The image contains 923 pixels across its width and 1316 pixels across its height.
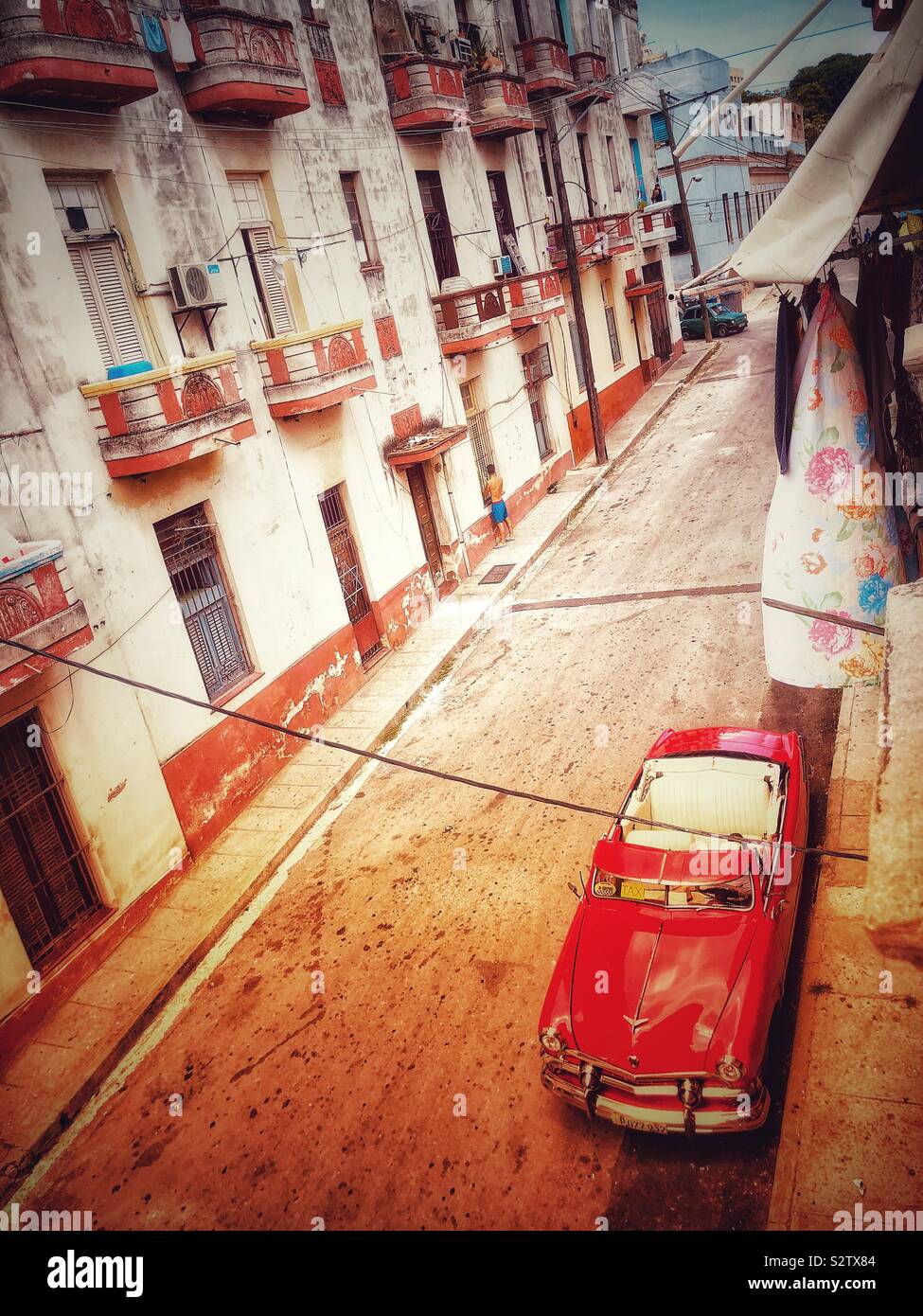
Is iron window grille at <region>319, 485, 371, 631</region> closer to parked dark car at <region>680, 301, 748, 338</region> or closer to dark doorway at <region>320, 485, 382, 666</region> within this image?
dark doorway at <region>320, 485, 382, 666</region>

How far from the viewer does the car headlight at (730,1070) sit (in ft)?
15.3

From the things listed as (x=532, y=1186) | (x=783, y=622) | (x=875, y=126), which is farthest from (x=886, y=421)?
(x=532, y=1186)

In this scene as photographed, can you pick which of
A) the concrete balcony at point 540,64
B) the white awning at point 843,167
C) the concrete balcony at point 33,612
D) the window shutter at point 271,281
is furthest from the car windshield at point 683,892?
the concrete balcony at point 540,64

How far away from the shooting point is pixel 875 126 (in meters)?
2.88

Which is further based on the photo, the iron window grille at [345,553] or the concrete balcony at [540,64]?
the concrete balcony at [540,64]

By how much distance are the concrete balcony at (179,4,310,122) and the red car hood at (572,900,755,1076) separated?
10111 mm

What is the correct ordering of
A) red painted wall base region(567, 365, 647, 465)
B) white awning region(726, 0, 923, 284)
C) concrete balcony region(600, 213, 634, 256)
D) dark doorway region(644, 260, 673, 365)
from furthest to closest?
dark doorway region(644, 260, 673, 365) → concrete balcony region(600, 213, 634, 256) → red painted wall base region(567, 365, 647, 465) → white awning region(726, 0, 923, 284)

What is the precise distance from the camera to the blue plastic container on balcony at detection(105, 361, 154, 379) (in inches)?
339

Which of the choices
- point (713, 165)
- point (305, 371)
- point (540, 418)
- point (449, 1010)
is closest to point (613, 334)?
point (540, 418)

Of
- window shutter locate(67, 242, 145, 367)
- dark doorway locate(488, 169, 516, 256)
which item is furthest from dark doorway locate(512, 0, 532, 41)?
window shutter locate(67, 242, 145, 367)

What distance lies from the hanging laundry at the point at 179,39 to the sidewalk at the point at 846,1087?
10684 mm

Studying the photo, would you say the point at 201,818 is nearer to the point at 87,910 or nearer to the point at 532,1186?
the point at 87,910

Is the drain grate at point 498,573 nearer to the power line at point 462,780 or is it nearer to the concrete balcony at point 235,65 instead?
the concrete balcony at point 235,65

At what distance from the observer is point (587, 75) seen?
21375 mm
